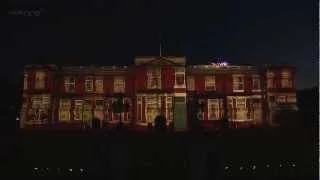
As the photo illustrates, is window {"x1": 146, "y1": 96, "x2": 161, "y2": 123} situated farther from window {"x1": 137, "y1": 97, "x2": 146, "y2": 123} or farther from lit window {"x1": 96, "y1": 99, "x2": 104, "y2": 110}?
lit window {"x1": 96, "y1": 99, "x2": 104, "y2": 110}

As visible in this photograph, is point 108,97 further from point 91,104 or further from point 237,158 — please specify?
point 237,158

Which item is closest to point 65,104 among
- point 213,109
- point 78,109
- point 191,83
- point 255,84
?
point 78,109

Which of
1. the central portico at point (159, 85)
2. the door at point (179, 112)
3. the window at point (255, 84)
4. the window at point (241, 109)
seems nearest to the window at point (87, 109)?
the central portico at point (159, 85)

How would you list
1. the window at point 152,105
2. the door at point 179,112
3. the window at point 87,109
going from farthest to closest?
the window at point 87,109
the window at point 152,105
the door at point 179,112

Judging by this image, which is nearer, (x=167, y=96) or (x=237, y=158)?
(x=237, y=158)

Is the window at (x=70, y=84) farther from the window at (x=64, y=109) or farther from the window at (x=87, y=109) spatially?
the window at (x=87, y=109)

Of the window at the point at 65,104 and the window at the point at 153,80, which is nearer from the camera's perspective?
the window at the point at 65,104

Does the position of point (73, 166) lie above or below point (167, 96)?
below

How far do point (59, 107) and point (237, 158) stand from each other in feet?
81.1

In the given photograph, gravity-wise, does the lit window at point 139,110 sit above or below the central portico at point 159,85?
below

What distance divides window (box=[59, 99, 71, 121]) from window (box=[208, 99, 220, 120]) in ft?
39.9

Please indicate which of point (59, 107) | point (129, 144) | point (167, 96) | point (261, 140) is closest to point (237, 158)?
point (261, 140)

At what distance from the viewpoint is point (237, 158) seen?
87.4 feet

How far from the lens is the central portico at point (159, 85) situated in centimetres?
4761
